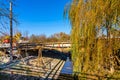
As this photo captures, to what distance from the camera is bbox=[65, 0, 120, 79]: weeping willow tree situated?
6.00 meters

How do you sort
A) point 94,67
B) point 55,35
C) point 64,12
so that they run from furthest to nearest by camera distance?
point 55,35 → point 64,12 → point 94,67

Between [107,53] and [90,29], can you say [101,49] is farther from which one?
[90,29]

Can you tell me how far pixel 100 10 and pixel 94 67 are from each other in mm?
2104

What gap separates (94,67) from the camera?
6.59 m

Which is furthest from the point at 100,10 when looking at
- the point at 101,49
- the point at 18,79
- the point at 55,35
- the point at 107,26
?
the point at 55,35

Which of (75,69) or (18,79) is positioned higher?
(75,69)

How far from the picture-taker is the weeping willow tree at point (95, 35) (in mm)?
6004

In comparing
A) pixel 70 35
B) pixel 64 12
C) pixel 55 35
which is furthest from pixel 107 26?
pixel 55 35

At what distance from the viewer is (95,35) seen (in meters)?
6.41

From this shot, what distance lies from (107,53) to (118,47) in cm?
43

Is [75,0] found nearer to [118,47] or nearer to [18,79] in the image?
[118,47]

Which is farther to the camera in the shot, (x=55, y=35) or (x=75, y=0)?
(x=55, y=35)

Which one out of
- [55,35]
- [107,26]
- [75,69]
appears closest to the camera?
[107,26]

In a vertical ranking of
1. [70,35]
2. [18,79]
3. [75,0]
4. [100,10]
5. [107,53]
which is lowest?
[18,79]
